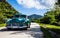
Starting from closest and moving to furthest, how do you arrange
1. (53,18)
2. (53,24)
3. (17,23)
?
(17,23)
(53,24)
(53,18)

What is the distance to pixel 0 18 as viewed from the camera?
145ft

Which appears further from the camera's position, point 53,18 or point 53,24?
point 53,18

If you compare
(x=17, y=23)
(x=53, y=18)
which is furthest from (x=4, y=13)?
(x=17, y=23)

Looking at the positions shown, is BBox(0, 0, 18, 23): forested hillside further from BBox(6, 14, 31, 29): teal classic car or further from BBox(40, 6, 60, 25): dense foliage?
BBox(6, 14, 31, 29): teal classic car

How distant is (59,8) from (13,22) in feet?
15.4

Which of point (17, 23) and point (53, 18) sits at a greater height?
point (17, 23)

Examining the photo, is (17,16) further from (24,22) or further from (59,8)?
(59,8)

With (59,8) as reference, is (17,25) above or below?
below

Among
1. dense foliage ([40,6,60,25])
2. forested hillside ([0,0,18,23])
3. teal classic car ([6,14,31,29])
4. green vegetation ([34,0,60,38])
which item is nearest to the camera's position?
green vegetation ([34,0,60,38])

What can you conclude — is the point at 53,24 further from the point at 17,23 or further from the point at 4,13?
the point at 17,23

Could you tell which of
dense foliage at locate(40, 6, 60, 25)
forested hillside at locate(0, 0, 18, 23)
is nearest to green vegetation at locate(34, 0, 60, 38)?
dense foliage at locate(40, 6, 60, 25)

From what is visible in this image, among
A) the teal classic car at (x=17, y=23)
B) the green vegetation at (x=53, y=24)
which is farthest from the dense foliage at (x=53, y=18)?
the teal classic car at (x=17, y=23)

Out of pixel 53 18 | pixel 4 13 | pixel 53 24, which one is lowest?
pixel 53 24

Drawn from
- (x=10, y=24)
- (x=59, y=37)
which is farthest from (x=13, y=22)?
(x=59, y=37)
